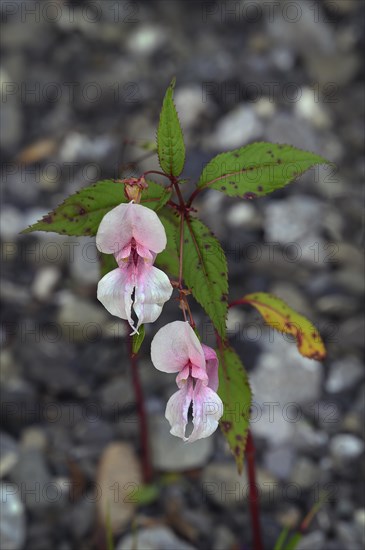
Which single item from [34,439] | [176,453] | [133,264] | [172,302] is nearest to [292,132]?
[172,302]

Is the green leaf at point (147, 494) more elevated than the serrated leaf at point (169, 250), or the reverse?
the serrated leaf at point (169, 250)

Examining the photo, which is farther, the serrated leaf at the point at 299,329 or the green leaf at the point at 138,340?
the serrated leaf at the point at 299,329

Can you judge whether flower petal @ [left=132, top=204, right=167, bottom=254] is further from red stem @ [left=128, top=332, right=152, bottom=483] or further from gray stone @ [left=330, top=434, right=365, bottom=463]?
gray stone @ [left=330, top=434, right=365, bottom=463]

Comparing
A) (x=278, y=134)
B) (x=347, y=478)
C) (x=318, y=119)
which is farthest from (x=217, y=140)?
(x=347, y=478)

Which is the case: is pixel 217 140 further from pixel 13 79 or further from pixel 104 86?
pixel 13 79

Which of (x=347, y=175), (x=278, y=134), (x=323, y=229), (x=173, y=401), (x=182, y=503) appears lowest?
(x=182, y=503)

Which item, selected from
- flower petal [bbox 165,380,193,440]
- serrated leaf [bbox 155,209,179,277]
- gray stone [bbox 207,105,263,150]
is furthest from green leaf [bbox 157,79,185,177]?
gray stone [bbox 207,105,263,150]

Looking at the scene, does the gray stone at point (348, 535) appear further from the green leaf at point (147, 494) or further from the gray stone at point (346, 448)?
the green leaf at point (147, 494)

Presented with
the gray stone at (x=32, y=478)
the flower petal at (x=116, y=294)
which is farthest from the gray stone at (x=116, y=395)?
the flower petal at (x=116, y=294)
